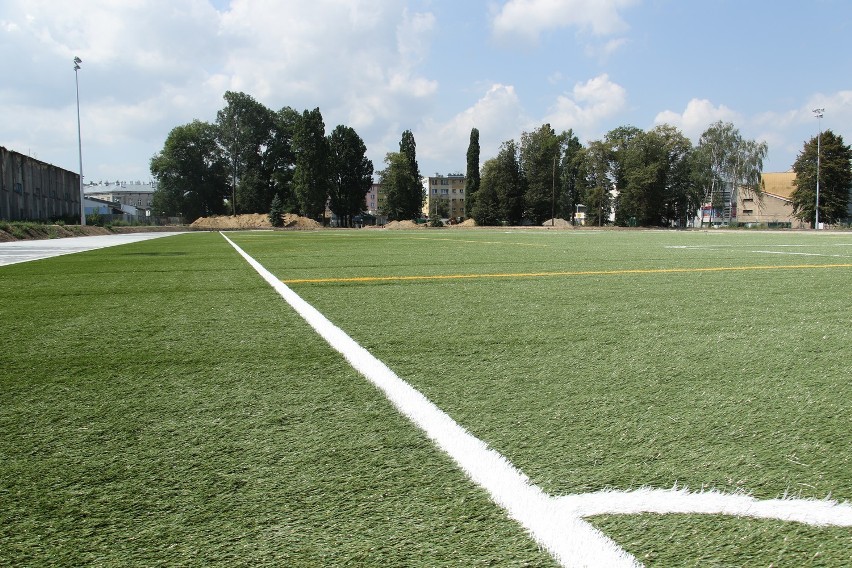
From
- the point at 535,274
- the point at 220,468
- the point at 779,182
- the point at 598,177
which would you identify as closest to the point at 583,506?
the point at 220,468

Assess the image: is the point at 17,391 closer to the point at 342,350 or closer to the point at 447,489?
the point at 342,350

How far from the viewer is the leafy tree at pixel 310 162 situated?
207 ft

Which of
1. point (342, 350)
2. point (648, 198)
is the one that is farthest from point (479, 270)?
point (648, 198)

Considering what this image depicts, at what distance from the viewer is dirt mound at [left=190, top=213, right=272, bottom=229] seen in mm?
59125

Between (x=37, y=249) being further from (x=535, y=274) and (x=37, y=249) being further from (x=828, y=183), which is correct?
(x=828, y=183)

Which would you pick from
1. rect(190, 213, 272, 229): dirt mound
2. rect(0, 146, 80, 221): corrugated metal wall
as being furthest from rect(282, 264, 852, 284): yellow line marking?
rect(190, 213, 272, 229): dirt mound

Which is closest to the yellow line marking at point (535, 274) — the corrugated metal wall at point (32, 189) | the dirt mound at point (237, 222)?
the corrugated metal wall at point (32, 189)

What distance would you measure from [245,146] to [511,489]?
7103 cm

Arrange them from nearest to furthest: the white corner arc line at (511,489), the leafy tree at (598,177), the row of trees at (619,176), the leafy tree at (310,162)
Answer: the white corner arc line at (511,489) → the row of trees at (619,176) → the leafy tree at (310,162) → the leafy tree at (598,177)

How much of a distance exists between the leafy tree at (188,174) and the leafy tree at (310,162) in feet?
35.7

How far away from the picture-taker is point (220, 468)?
1.45 m

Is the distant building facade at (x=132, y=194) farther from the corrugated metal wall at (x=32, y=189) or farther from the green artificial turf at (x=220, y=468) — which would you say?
the green artificial turf at (x=220, y=468)

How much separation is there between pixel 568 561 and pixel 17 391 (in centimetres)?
197

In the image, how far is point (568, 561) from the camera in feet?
3.44
